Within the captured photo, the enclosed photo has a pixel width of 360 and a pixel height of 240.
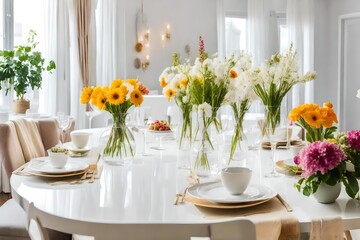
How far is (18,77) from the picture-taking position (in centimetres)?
491

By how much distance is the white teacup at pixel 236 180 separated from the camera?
A: 172 centimetres

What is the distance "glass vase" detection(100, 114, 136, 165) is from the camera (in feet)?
7.84

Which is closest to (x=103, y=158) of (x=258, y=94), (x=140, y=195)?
(x=140, y=195)

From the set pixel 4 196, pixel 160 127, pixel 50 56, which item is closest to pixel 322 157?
pixel 160 127

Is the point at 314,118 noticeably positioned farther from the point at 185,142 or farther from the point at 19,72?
the point at 19,72

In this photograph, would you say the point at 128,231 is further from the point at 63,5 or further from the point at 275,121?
the point at 63,5

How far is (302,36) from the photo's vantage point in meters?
8.59

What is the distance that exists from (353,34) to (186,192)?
7.45m

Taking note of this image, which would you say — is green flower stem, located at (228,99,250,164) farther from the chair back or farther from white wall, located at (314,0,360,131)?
white wall, located at (314,0,360,131)

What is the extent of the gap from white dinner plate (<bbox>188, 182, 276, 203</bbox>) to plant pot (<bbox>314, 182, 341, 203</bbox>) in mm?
155

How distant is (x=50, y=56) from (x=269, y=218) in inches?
190

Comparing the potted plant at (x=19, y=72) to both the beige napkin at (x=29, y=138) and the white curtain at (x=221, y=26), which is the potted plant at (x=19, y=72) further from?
the white curtain at (x=221, y=26)

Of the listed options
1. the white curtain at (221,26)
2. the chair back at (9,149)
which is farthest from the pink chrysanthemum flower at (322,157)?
the white curtain at (221,26)

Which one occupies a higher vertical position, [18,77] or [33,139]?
[18,77]
